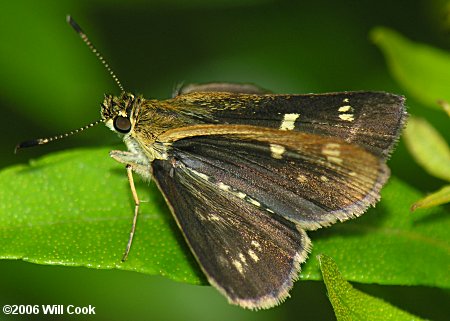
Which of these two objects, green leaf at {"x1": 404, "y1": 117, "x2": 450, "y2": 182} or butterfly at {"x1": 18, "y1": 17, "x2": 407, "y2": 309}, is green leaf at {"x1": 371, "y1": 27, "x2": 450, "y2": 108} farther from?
butterfly at {"x1": 18, "y1": 17, "x2": 407, "y2": 309}

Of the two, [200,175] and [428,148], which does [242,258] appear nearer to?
[200,175]

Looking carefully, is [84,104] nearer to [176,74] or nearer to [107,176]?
[176,74]

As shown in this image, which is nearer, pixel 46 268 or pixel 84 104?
pixel 46 268

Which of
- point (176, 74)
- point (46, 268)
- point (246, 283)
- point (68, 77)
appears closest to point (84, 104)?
point (68, 77)

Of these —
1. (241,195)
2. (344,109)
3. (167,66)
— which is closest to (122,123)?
(241,195)

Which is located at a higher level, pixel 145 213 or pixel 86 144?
pixel 86 144

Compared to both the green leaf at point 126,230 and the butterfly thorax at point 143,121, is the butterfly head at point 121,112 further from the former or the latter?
the green leaf at point 126,230
